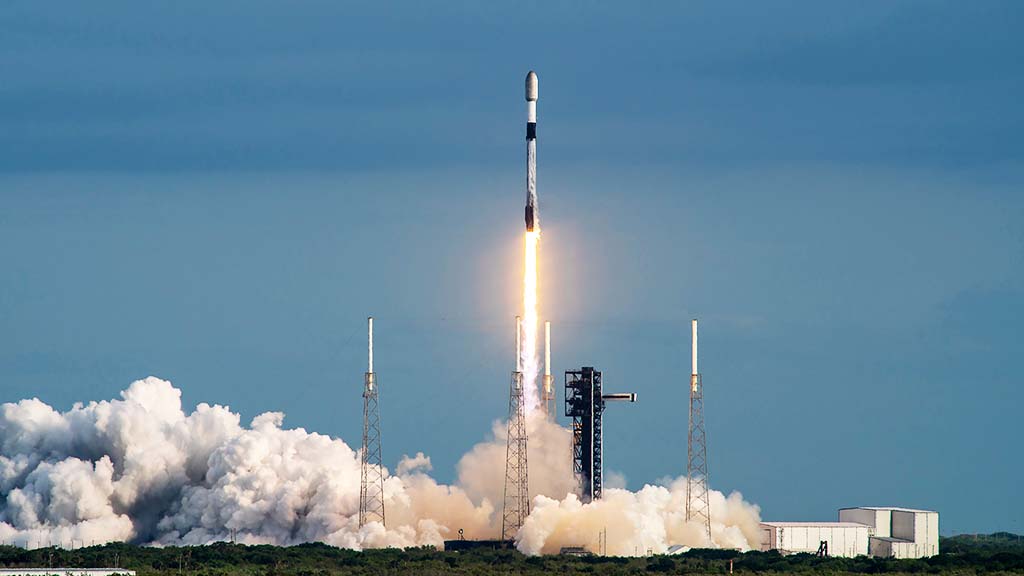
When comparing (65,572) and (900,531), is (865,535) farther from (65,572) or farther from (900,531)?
(65,572)

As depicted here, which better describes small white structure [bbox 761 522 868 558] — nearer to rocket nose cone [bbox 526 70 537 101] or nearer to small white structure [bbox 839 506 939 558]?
small white structure [bbox 839 506 939 558]

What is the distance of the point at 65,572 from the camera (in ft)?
344

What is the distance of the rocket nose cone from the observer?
123 metres

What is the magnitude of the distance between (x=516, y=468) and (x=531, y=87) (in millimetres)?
20119

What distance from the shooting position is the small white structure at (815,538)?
436 feet

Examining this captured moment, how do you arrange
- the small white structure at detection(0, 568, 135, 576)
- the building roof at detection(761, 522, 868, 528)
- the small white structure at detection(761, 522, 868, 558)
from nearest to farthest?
1. the small white structure at detection(0, 568, 135, 576)
2. the small white structure at detection(761, 522, 868, 558)
3. the building roof at detection(761, 522, 868, 528)

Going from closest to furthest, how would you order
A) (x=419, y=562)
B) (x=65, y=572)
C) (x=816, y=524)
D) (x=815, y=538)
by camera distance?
(x=65, y=572), (x=419, y=562), (x=815, y=538), (x=816, y=524)

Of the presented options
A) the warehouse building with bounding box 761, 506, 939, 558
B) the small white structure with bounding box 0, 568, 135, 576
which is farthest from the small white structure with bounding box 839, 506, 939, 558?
the small white structure with bounding box 0, 568, 135, 576

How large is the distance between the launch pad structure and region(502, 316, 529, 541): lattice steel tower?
11.6ft

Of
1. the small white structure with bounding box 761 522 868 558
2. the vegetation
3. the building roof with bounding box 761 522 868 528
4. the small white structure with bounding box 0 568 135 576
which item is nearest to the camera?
the small white structure with bounding box 0 568 135 576

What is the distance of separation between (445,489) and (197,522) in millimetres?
14742

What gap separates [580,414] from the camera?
125625mm

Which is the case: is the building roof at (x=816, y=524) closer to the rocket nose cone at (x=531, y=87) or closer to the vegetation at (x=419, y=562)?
the vegetation at (x=419, y=562)

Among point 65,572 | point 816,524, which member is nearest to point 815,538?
point 816,524
